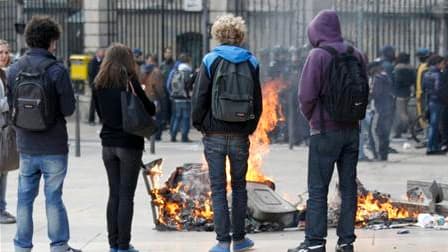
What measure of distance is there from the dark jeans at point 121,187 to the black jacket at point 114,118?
2.2 inches

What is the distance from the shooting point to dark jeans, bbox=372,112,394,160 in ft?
59.8

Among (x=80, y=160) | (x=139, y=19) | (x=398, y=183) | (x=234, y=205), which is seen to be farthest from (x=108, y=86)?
(x=139, y=19)

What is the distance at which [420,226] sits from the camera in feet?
35.1

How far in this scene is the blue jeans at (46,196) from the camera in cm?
913

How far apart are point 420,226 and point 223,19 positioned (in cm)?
286

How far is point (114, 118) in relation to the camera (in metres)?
9.30

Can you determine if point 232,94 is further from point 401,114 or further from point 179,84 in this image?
point 401,114

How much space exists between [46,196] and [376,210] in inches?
131

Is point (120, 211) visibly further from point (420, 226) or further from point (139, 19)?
point (139, 19)

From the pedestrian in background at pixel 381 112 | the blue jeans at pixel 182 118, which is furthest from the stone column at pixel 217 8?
the pedestrian in background at pixel 381 112

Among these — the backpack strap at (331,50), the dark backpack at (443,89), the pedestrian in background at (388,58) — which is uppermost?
the backpack strap at (331,50)

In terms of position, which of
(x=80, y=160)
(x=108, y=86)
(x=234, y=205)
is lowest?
→ (x=80, y=160)

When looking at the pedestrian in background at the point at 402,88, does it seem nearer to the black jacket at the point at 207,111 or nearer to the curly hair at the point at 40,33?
the black jacket at the point at 207,111

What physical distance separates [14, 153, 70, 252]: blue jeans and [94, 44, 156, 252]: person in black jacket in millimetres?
412
